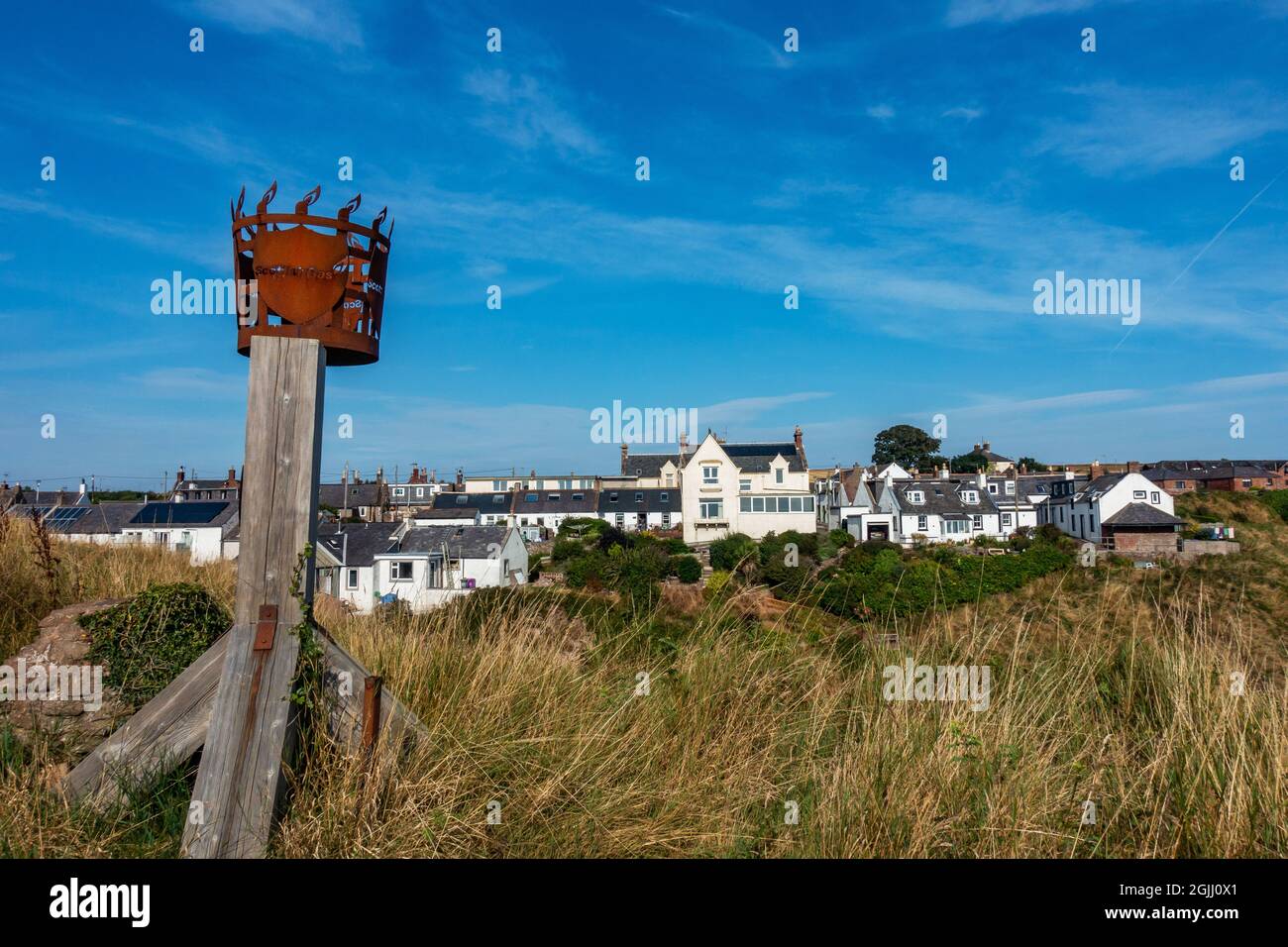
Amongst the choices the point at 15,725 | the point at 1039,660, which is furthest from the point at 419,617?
the point at 1039,660

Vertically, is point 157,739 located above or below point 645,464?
below

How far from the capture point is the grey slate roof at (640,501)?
73.3 metres

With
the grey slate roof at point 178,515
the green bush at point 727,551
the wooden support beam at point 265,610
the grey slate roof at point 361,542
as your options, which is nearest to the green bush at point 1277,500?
the green bush at point 727,551

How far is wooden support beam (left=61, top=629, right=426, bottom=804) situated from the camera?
321 cm

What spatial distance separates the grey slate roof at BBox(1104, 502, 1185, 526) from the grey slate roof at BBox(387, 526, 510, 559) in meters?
37.4

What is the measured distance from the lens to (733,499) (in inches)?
2180

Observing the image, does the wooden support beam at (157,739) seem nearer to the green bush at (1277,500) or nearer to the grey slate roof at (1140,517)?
the grey slate roof at (1140,517)

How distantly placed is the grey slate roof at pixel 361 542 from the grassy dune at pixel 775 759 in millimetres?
32121

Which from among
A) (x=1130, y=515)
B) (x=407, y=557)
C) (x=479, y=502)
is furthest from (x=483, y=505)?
(x=1130, y=515)

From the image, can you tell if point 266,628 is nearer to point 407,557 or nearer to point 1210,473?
point 407,557

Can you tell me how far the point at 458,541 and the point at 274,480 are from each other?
36190 millimetres

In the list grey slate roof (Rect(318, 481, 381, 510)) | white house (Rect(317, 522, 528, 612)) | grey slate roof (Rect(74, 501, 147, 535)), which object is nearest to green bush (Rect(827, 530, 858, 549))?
white house (Rect(317, 522, 528, 612))

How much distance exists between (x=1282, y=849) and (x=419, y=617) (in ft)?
17.9
